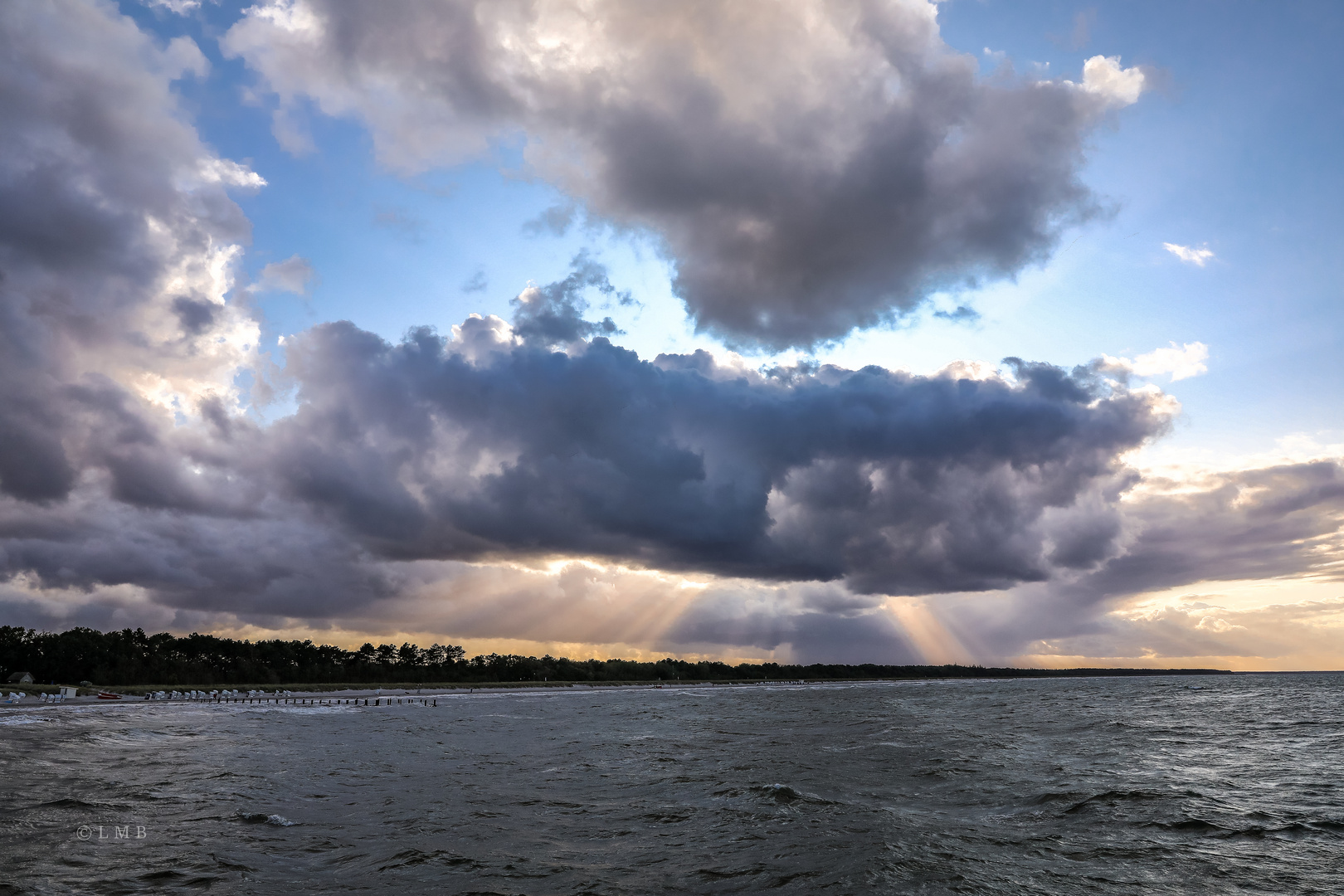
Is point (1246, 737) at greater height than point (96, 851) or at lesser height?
lesser

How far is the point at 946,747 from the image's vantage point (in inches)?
2096

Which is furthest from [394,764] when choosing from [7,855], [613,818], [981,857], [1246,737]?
[1246,737]

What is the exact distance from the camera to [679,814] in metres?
29.7

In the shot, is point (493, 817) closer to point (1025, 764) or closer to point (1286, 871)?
point (1286, 871)

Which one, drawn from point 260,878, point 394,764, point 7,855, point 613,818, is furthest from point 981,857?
point 394,764

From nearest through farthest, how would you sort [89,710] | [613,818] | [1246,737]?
[613,818] < [1246,737] < [89,710]

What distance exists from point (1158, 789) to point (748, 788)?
1911 centimetres

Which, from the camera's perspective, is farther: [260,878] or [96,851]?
[96,851]

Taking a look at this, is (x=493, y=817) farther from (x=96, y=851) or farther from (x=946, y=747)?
(x=946, y=747)

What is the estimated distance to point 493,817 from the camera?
1133 inches

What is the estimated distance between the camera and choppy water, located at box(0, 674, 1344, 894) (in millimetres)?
20047

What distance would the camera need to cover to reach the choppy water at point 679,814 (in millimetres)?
20047

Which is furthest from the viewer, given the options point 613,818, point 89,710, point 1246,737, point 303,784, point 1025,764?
point 89,710

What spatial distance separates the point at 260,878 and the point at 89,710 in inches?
4321
